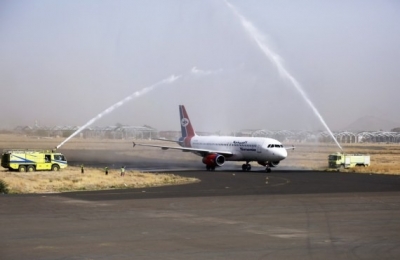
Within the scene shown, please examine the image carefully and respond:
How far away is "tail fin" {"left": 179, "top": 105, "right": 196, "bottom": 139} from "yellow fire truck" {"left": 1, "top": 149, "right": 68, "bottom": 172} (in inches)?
1061

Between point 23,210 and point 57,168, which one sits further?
point 57,168

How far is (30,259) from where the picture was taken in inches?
744

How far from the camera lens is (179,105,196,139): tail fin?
89812 millimetres

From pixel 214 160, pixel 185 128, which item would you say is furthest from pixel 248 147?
pixel 185 128

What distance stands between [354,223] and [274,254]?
30.5ft

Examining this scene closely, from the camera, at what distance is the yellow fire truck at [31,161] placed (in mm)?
62522

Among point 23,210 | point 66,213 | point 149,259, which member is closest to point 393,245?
point 149,259

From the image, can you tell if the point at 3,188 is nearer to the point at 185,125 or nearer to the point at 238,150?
the point at 238,150

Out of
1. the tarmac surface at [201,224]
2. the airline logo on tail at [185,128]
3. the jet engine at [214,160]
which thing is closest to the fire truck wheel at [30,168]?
the jet engine at [214,160]

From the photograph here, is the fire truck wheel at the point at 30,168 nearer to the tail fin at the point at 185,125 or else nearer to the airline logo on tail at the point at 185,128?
the airline logo on tail at the point at 185,128

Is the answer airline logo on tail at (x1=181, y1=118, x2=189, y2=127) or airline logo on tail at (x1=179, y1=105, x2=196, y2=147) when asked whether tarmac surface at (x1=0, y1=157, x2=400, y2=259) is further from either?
airline logo on tail at (x1=181, y1=118, x2=189, y2=127)

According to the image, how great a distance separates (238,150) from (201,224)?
49.6 m

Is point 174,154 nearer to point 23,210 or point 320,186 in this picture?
point 320,186

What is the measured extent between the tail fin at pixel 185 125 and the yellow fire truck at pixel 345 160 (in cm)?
2084
